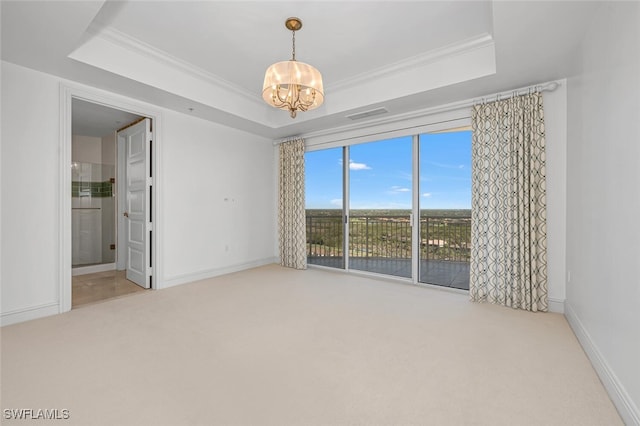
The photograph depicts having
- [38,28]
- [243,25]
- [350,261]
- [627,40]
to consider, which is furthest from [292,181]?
[627,40]

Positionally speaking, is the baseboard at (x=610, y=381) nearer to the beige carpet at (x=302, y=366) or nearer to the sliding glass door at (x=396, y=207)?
the beige carpet at (x=302, y=366)

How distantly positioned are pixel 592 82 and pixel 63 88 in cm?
497

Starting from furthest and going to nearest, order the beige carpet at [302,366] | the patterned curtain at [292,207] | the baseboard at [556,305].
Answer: the patterned curtain at [292,207] → the baseboard at [556,305] → the beige carpet at [302,366]

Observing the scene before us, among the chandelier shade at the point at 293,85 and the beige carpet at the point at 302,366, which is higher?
the chandelier shade at the point at 293,85

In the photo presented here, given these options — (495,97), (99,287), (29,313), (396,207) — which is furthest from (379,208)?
(29,313)

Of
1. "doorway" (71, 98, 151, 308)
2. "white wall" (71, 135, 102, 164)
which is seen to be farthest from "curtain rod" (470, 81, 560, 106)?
"white wall" (71, 135, 102, 164)

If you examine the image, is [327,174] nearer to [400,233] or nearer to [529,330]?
[400,233]

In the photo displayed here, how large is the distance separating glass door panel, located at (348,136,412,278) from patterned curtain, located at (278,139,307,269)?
0.90 m

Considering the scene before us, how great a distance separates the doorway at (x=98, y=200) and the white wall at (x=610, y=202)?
5.77 m

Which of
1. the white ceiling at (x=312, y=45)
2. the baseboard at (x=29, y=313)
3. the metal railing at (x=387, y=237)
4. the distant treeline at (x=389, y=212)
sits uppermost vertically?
the white ceiling at (x=312, y=45)

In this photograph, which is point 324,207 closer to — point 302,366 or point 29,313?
point 302,366

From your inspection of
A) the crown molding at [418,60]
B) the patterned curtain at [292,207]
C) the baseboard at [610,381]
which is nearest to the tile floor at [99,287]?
the patterned curtain at [292,207]

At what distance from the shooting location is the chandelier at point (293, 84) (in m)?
2.44

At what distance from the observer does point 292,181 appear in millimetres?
5289
